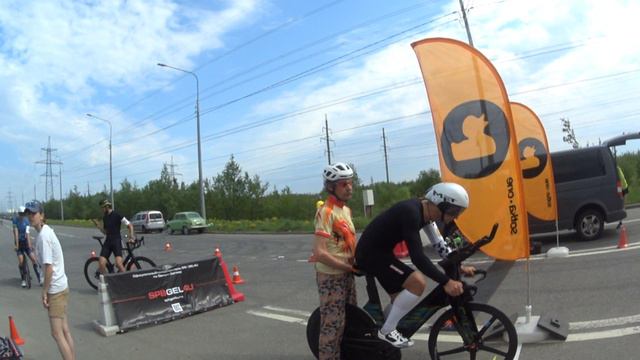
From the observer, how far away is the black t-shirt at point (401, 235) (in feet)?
14.0

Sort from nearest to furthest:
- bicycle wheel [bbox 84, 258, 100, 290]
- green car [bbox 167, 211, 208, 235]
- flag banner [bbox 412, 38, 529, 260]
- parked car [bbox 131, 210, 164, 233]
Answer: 1. flag banner [bbox 412, 38, 529, 260]
2. bicycle wheel [bbox 84, 258, 100, 290]
3. green car [bbox 167, 211, 208, 235]
4. parked car [bbox 131, 210, 164, 233]

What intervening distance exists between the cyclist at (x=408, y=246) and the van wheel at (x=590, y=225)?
9.80 m

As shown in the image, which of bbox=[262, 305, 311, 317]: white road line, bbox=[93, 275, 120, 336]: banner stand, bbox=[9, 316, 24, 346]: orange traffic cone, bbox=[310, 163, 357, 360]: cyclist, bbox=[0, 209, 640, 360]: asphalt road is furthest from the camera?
bbox=[262, 305, 311, 317]: white road line

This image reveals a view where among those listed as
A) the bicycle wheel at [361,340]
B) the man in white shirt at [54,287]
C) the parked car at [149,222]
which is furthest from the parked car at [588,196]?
the parked car at [149,222]

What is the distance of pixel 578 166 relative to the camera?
13.2 meters

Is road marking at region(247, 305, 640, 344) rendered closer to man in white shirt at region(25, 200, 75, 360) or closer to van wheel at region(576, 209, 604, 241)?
man in white shirt at region(25, 200, 75, 360)

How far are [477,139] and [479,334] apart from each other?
298 cm

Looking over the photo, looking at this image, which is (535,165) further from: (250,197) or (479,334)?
(250,197)

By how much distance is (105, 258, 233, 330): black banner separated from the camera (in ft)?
24.9

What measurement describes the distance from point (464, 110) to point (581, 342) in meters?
3.13

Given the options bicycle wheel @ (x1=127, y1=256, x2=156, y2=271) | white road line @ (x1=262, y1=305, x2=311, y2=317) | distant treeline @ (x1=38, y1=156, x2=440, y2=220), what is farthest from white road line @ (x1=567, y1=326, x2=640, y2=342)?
distant treeline @ (x1=38, y1=156, x2=440, y2=220)

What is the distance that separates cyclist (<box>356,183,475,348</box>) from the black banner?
4.36 m

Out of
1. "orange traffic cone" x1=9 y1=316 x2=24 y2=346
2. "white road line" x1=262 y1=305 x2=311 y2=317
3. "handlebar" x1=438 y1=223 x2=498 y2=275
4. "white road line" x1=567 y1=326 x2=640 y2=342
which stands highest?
"handlebar" x1=438 y1=223 x2=498 y2=275

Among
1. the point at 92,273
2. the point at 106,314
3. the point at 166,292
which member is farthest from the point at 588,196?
the point at 92,273
